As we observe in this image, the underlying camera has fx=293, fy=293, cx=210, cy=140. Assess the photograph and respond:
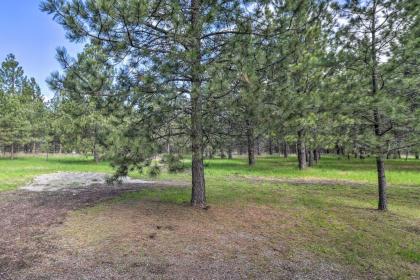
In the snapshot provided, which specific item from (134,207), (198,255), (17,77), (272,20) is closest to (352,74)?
(272,20)

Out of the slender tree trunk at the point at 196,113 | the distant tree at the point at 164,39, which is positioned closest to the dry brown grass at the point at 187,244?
the slender tree trunk at the point at 196,113

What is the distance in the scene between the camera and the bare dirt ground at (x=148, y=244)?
3.34 meters

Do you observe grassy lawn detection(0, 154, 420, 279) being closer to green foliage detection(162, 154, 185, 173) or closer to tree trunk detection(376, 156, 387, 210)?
tree trunk detection(376, 156, 387, 210)

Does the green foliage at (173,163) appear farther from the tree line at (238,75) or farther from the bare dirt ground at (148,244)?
the bare dirt ground at (148,244)

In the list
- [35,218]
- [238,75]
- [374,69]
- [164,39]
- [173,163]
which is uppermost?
[164,39]

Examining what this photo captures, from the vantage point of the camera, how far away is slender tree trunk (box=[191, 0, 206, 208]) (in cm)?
464

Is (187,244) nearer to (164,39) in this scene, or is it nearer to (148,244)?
(148,244)

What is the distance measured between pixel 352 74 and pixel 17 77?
4007 cm

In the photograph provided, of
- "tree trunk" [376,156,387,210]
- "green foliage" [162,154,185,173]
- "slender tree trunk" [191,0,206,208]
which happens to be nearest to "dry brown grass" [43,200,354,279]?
"slender tree trunk" [191,0,206,208]

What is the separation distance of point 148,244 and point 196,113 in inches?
95.6

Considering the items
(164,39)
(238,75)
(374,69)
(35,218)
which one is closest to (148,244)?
(35,218)

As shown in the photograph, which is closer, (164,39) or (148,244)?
(148,244)

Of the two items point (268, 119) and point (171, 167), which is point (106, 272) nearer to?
point (171, 167)

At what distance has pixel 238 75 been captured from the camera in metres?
4.64
